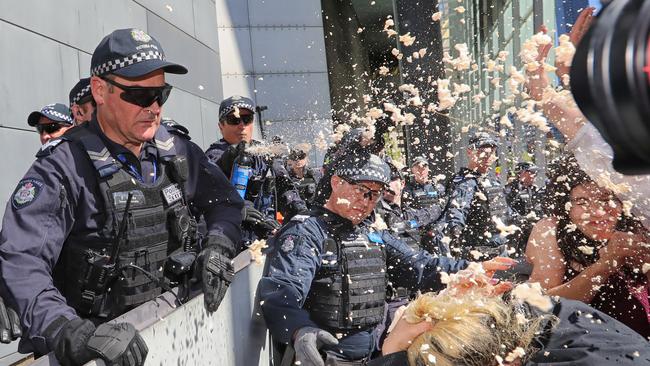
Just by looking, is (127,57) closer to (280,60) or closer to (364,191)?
(364,191)

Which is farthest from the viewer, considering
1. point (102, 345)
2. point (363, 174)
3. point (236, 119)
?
point (236, 119)

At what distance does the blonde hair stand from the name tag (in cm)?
132

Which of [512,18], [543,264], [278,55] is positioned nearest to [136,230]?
[543,264]

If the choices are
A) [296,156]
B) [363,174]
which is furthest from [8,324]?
[296,156]

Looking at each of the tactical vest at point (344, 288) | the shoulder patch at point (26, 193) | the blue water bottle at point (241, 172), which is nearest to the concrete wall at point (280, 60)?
the blue water bottle at point (241, 172)

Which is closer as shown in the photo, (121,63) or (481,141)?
(121,63)

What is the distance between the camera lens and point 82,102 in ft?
12.9

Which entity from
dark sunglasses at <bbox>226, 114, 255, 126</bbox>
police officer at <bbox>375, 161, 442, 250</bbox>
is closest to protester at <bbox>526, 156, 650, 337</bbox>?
police officer at <bbox>375, 161, 442, 250</bbox>

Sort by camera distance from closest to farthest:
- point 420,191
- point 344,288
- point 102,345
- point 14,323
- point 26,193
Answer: point 102,345, point 14,323, point 26,193, point 344,288, point 420,191

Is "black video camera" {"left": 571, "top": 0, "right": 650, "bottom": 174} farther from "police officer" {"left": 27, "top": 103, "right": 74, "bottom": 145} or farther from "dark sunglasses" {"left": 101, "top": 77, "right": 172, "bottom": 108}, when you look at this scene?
"police officer" {"left": 27, "top": 103, "right": 74, "bottom": 145}

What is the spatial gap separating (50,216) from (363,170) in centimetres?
184

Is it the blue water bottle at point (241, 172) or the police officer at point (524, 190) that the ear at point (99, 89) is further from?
the police officer at point (524, 190)

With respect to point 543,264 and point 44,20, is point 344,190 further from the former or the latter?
point 44,20

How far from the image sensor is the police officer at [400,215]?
6.45 metres
